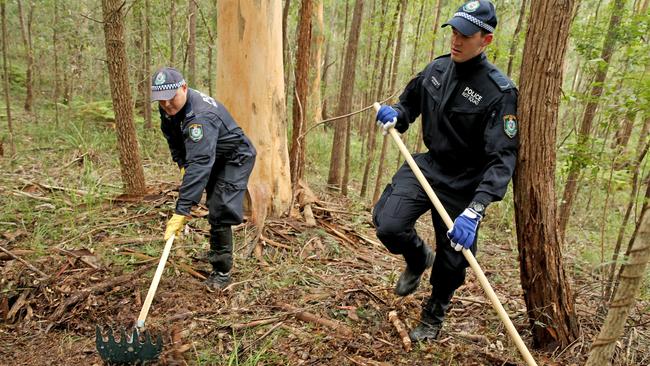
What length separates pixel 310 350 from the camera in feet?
9.93

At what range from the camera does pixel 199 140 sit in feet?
10.9

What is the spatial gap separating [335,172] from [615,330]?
26.2 feet

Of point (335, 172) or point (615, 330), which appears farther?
point (335, 172)

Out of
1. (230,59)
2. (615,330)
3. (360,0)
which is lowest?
(615,330)

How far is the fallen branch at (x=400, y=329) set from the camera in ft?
10.2

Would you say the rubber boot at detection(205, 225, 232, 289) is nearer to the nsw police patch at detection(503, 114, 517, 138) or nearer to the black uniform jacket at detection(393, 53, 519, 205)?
the black uniform jacket at detection(393, 53, 519, 205)

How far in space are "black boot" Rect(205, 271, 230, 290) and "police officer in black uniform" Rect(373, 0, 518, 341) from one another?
169 cm

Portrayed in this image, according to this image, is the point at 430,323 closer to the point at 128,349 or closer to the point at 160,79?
the point at 128,349

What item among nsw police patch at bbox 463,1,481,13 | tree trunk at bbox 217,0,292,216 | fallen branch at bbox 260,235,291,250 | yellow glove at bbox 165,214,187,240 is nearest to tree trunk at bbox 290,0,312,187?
tree trunk at bbox 217,0,292,216

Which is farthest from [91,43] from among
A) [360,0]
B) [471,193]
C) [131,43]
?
[471,193]

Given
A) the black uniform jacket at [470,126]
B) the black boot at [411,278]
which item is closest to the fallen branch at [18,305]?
the black boot at [411,278]

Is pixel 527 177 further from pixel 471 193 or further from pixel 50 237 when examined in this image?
pixel 50 237

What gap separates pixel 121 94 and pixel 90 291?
100 inches

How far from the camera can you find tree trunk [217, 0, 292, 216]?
16.2 ft
